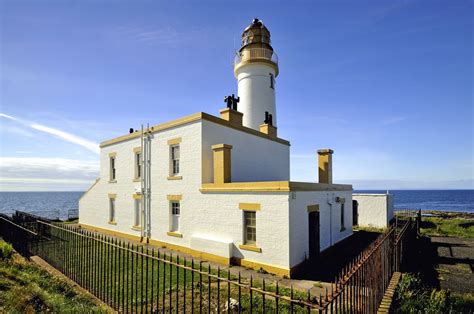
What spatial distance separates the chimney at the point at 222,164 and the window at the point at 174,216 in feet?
11.5

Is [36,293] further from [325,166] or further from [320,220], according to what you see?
[325,166]

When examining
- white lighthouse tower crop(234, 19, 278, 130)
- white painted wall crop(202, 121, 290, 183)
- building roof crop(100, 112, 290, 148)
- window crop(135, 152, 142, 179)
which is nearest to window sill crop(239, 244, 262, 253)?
white painted wall crop(202, 121, 290, 183)

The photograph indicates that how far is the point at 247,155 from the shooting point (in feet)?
55.4

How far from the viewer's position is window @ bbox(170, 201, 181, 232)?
15.4 meters

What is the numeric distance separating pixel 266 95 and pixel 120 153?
39.0 feet

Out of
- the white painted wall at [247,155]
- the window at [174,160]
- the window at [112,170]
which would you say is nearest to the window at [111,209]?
the window at [112,170]

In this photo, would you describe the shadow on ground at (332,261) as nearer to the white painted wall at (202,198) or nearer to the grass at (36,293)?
the white painted wall at (202,198)

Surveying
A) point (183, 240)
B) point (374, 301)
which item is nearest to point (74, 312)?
point (374, 301)

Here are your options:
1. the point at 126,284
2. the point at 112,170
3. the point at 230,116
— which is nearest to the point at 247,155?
the point at 230,116

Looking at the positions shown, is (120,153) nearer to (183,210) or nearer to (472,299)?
(183,210)

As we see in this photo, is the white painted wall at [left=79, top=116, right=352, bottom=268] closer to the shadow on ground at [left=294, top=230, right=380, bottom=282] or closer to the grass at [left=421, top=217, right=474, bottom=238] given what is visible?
the shadow on ground at [left=294, top=230, right=380, bottom=282]

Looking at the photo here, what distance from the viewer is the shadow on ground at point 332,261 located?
10.8 m

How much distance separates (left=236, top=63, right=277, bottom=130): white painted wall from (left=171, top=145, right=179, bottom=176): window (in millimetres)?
7429

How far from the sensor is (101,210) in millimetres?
21250
